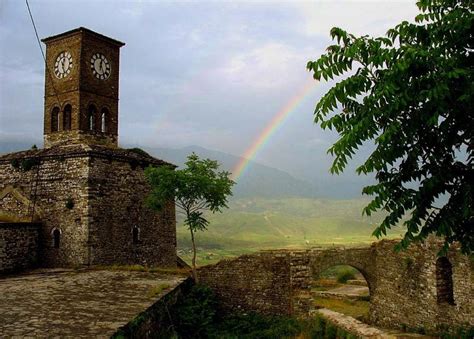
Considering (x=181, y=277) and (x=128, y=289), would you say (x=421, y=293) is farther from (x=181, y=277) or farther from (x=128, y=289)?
(x=128, y=289)

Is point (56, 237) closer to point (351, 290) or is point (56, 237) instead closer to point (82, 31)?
point (82, 31)

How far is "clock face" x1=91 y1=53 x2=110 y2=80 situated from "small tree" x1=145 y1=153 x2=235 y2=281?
903 cm

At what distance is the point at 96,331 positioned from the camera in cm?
882

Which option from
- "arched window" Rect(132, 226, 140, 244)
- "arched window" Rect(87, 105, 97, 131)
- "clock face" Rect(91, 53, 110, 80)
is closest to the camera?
"arched window" Rect(132, 226, 140, 244)

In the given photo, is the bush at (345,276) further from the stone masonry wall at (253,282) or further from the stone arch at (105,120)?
the stone arch at (105,120)

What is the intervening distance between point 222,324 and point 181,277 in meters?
2.49

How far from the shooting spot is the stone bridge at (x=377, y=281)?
15.7 meters

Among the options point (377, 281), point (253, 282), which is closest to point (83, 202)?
point (253, 282)

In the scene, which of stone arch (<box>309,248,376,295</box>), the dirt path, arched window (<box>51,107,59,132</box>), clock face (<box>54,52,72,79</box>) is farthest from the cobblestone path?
the dirt path

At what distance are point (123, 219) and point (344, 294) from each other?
13601 mm

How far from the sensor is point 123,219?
22156 millimetres

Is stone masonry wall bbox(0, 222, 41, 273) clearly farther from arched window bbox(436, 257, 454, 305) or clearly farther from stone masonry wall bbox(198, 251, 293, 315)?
arched window bbox(436, 257, 454, 305)

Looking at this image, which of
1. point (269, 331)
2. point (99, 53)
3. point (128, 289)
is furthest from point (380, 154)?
point (99, 53)

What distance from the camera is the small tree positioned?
18.5 m
